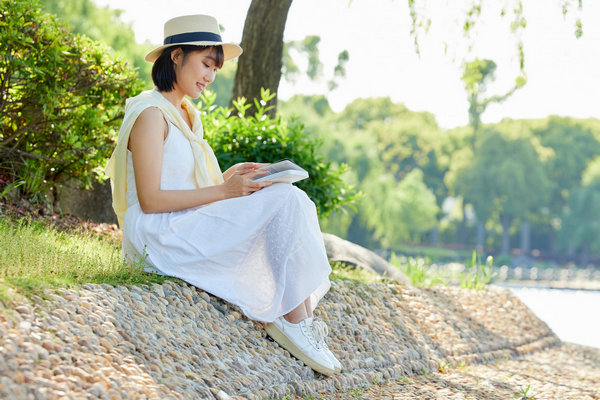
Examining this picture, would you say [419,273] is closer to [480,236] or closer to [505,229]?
[505,229]

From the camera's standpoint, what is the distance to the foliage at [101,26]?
2056cm

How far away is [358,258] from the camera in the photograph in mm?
6621

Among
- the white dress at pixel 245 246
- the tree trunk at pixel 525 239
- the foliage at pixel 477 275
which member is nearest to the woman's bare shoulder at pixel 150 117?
the white dress at pixel 245 246

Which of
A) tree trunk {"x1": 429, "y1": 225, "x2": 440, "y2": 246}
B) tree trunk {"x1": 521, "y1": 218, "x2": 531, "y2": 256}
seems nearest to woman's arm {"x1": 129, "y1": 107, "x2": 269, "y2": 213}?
tree trunk {"x1": 521, "y1": 218, "x2": 531, "y2": 256}

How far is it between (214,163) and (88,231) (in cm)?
209

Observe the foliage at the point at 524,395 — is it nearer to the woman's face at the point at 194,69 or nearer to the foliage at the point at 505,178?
the woman's face at the point at 194,69

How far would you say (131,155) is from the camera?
3.37m

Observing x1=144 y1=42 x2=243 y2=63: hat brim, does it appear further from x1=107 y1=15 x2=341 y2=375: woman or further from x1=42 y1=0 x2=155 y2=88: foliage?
x1=42 y1=0 x2=155 y2=88: foliage

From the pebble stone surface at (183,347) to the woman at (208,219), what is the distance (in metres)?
0.15

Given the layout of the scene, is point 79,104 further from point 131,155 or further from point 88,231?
point 131,155

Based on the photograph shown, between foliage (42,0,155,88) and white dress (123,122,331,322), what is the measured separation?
17.0m

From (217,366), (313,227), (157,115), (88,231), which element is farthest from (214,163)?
(88,231)

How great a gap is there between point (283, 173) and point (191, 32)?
91 centimetres

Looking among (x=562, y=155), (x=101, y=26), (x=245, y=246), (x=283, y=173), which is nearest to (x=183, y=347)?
(x=245, y=246)
